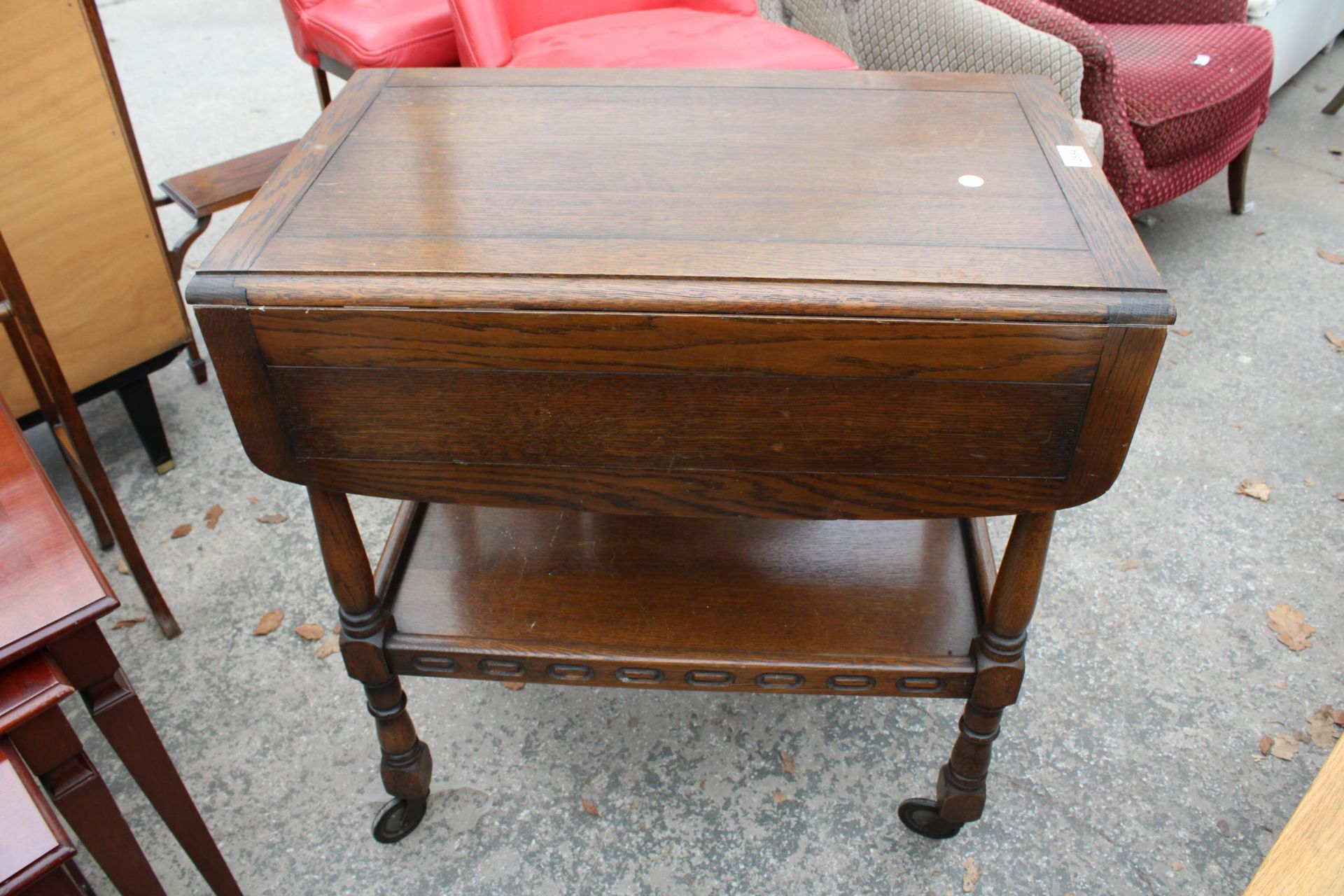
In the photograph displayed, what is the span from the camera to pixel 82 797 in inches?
40.3

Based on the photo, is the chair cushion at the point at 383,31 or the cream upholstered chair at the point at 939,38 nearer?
the cream upholstered chair at the point at 939,38

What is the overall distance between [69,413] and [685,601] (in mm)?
1010

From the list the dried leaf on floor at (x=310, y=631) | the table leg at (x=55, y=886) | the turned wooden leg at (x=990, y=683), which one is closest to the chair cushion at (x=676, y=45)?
the dried leaf on floor at (x=310, y=631)

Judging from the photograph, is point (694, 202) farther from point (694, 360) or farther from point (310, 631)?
point (310, 631)

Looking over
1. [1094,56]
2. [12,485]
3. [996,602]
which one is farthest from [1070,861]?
[1094,56]

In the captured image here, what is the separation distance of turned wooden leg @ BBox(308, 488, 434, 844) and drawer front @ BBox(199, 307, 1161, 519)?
0.11 metres

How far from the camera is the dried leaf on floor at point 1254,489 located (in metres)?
2.13

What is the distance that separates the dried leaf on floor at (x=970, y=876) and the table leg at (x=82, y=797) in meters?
1.11

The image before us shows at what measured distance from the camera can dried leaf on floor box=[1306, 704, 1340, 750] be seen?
164 cm

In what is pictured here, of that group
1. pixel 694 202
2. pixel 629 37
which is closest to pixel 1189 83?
pixel 629 37

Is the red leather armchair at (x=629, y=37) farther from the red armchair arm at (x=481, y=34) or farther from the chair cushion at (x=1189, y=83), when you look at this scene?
the chair cushion at (x=1189, y=83)

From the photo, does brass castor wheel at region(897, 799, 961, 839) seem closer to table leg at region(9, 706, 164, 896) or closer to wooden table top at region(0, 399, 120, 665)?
table leg at region(9, 706, 164, 896)

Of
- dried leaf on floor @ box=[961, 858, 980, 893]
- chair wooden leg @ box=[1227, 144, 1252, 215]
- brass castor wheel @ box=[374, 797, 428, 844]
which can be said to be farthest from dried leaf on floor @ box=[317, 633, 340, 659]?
chair wooden leg @ box=[1227, 144, 1252, 215]

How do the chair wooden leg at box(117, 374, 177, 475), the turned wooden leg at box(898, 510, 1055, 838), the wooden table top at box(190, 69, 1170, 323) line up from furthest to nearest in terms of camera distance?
the chair wooden leg at box(117, 374, 177, 475), the turned wooden leg at box(898, 510, 1055, 838), the wooden table top at box(190, 69, 1170, 323)
